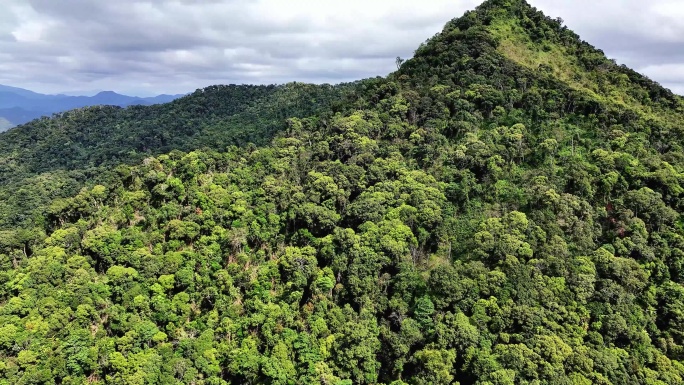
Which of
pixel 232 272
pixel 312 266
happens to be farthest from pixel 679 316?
pixel 232 272

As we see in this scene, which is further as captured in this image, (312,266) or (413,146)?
(413,146)

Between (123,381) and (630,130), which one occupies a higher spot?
(630,130)

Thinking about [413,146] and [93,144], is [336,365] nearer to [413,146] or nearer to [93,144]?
[413,146]

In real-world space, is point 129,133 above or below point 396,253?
above

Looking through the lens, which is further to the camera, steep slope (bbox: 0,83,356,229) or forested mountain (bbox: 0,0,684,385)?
steep slope (bbox: 0,83,356,229)

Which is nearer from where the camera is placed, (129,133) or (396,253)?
(396,253)

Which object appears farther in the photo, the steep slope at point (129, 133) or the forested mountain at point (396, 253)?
the steep slope at point (129, 133)

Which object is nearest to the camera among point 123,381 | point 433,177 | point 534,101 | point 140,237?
point 123,381

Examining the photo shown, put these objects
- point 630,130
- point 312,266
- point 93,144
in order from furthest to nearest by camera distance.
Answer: point 93,144 → point 630,130 → point 312,266
